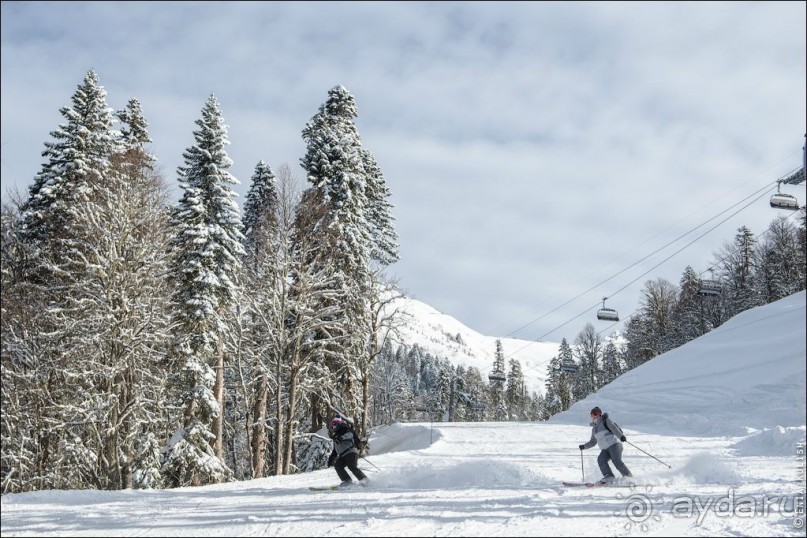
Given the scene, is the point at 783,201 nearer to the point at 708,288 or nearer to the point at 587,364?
the point at 708,288

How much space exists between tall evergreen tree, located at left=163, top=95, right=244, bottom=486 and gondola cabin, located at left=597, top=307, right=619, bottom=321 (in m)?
27.1

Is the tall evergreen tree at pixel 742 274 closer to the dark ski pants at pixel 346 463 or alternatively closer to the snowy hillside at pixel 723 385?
the snowy hillside at pixel 723 385

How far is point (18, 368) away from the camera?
2370 centimetres

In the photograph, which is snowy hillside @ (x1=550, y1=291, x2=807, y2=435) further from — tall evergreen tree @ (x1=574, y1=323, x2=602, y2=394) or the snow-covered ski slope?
tall evergreen tree @ (x1=574, y1=323, x2=602, y2=394)

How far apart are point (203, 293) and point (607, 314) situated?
29.3 m

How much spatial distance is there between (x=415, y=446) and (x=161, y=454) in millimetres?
11208

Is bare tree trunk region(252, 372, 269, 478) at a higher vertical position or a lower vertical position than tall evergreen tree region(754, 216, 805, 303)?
lower

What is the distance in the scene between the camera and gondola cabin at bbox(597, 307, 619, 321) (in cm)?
4409

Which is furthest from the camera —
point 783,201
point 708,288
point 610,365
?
point 610,365

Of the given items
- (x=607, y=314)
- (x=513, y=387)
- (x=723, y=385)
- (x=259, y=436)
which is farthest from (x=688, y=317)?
(x=513, y=387)

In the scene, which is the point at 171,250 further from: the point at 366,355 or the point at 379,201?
the point at 379,201

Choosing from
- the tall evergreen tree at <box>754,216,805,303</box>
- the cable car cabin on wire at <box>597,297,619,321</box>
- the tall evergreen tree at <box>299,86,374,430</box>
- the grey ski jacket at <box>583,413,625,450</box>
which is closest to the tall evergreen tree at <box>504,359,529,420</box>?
the tall evergreen tree at <box>754,216,805,303</box>

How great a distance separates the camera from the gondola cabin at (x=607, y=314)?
4409 centimetres

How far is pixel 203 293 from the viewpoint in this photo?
25.8m
